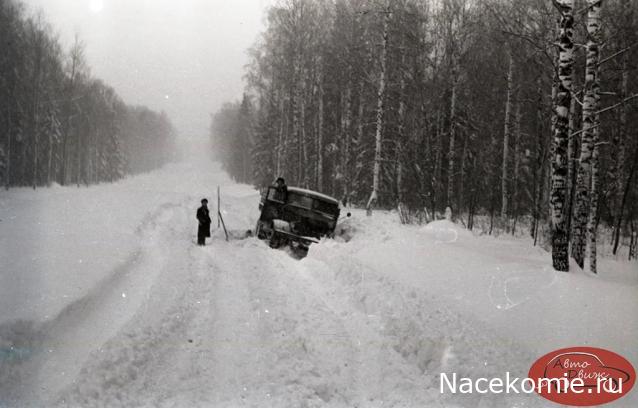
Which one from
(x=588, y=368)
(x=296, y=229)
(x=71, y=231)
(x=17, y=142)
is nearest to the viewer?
(x=588, y=368)

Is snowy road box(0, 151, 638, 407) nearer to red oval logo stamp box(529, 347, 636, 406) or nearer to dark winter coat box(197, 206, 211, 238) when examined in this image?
red oval logo stamp box(529, 347, 636, 406)

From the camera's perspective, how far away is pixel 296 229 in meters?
12.2

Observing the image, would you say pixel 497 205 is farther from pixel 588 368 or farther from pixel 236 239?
pixel 588 368

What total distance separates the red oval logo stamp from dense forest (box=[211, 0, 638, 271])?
263 centimetres

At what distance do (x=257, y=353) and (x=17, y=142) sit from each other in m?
37.3

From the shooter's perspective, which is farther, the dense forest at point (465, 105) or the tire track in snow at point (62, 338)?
the dense forest at point (465, 105)

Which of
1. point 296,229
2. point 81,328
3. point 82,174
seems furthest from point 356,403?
point 82,174

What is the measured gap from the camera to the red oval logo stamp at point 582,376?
13.0ft

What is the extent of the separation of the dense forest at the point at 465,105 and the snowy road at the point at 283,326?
6.29ft

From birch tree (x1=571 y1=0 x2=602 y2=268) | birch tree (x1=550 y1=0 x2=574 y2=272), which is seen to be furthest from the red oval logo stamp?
birch tree (x1=571 y1=0 x2=602 y2=268)

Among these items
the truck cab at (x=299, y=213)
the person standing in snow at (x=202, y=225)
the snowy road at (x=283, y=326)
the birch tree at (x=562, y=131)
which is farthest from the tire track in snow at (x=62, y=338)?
the birch tree at (x=562, y=131)

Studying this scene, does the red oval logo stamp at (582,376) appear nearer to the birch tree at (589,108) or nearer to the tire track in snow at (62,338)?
the birch tree at (589,108)

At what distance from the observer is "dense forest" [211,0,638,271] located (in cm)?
1005

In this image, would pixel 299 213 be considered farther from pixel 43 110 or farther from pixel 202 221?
pixel 43 110
